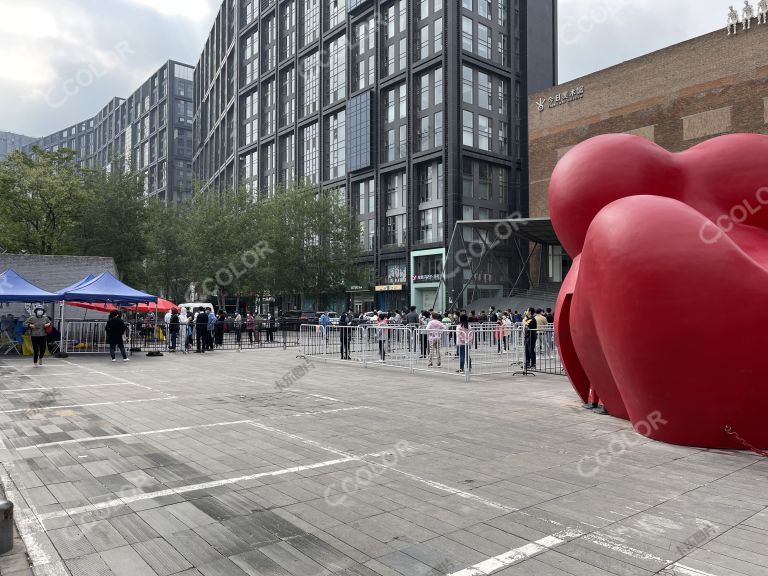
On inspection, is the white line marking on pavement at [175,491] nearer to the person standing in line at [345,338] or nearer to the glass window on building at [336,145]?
the person standing in line at [345,338]

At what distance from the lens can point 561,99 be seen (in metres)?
48.4

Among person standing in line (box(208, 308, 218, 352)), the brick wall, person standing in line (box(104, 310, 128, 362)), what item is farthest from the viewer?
the brick wall

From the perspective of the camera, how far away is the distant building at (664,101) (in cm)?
3744

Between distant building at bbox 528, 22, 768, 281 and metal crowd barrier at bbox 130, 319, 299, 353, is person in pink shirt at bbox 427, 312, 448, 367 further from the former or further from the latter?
distant building at bbox 528, 22, 768, 281

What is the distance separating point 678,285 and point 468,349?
7.74m

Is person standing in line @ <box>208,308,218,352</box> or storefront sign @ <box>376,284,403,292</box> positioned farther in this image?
storefront sign @ <box>376,284,403,292</box>

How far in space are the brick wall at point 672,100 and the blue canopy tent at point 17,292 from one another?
3907 cm

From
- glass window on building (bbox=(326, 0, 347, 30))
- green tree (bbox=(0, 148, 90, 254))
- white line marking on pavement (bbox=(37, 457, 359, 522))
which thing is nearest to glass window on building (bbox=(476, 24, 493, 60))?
glass window on building (bbox=(326, 0, 347, 30))

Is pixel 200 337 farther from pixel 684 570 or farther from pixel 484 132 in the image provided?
pixel 484 132

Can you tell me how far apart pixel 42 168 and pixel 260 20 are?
1850 inches

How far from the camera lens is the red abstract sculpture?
6.63m

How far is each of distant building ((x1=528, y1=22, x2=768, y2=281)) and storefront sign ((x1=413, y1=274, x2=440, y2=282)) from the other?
10644 millimetres

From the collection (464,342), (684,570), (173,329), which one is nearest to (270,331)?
(173,329)

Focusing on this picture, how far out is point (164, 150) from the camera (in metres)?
107
